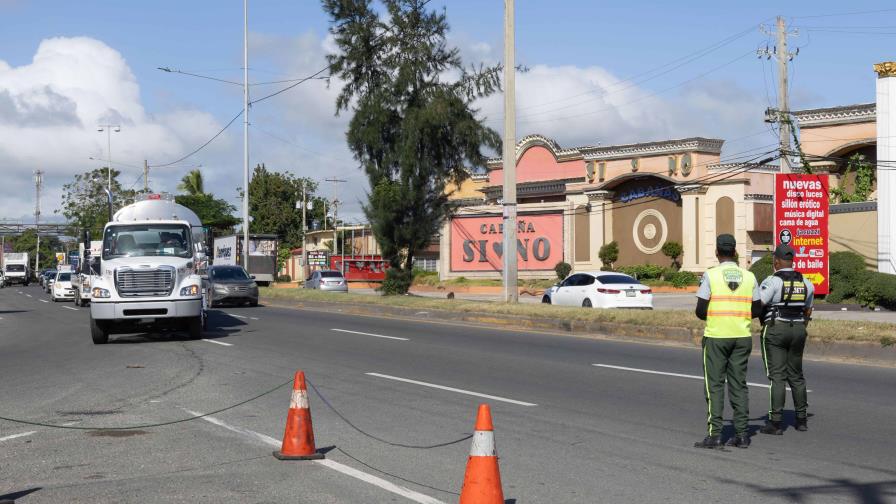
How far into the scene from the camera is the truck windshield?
2094 centimetres

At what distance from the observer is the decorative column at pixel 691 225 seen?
4931 centimetres

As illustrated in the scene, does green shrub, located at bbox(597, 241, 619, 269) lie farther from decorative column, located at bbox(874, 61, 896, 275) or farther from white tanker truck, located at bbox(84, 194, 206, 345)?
white tanker truck, located at bbox(84, 194, 206, 345)

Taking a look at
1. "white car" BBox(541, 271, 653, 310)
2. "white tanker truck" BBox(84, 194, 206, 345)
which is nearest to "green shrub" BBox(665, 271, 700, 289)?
"white car" BBox(541, 271, 653, 310)

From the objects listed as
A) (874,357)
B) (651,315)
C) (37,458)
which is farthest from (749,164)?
(37,458)

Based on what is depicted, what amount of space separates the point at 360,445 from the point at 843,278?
1130 inches

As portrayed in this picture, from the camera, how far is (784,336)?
377 inches

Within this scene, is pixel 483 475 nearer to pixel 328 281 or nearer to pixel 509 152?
pixel 509 152

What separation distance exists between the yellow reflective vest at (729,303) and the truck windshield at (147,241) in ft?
48.1

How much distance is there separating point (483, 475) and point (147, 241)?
16.7m

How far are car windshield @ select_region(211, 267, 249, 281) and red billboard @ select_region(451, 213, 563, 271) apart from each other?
21429 millimetres

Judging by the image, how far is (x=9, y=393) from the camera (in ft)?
41.6

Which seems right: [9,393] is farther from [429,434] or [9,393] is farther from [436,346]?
[436,346]

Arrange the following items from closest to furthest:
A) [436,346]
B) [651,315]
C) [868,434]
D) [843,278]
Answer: [868,434], [436,346], [651,315], [843,278]

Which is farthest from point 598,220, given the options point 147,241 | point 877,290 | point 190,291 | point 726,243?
point 726,243
